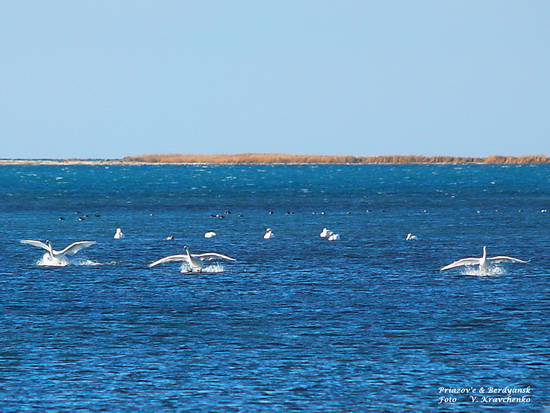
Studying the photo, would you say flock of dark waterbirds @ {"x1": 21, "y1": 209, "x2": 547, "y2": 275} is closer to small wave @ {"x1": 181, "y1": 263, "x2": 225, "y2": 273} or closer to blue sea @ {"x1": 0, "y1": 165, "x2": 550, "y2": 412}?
small wave @ {"x1": 181, "y1": 263, "x2": 225, "y2": 273}

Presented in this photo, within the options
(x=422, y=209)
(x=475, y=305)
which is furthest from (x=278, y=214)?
(x=475, y=305)

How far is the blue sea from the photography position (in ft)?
66.9

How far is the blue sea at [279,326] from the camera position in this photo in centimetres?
2041

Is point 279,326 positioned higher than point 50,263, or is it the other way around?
point 279,326

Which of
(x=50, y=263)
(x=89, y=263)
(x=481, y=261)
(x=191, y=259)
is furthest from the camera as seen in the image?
(x=89, y=263)

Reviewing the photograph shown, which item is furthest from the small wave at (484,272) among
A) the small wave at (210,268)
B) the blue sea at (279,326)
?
the small wave at (210,268)

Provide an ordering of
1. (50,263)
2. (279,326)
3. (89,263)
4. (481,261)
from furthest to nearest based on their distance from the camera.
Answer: (89,263) < (50,263) < (481,261) < (279,326)

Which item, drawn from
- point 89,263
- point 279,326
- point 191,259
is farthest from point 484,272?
point 89,263

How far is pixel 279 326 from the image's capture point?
2708cm

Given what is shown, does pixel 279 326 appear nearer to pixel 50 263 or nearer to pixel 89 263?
pixel 50 263

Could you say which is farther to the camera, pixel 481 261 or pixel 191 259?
pixel 191 259

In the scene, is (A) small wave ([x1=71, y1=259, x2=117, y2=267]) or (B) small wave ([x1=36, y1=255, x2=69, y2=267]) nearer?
(B) small wave ([x1=36, y1=255, x2=69, y2=267])

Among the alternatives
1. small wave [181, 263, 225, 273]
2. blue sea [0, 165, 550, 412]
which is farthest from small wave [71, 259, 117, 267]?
small wave [181, 263, 225, 273]

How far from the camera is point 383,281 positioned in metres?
36.0
